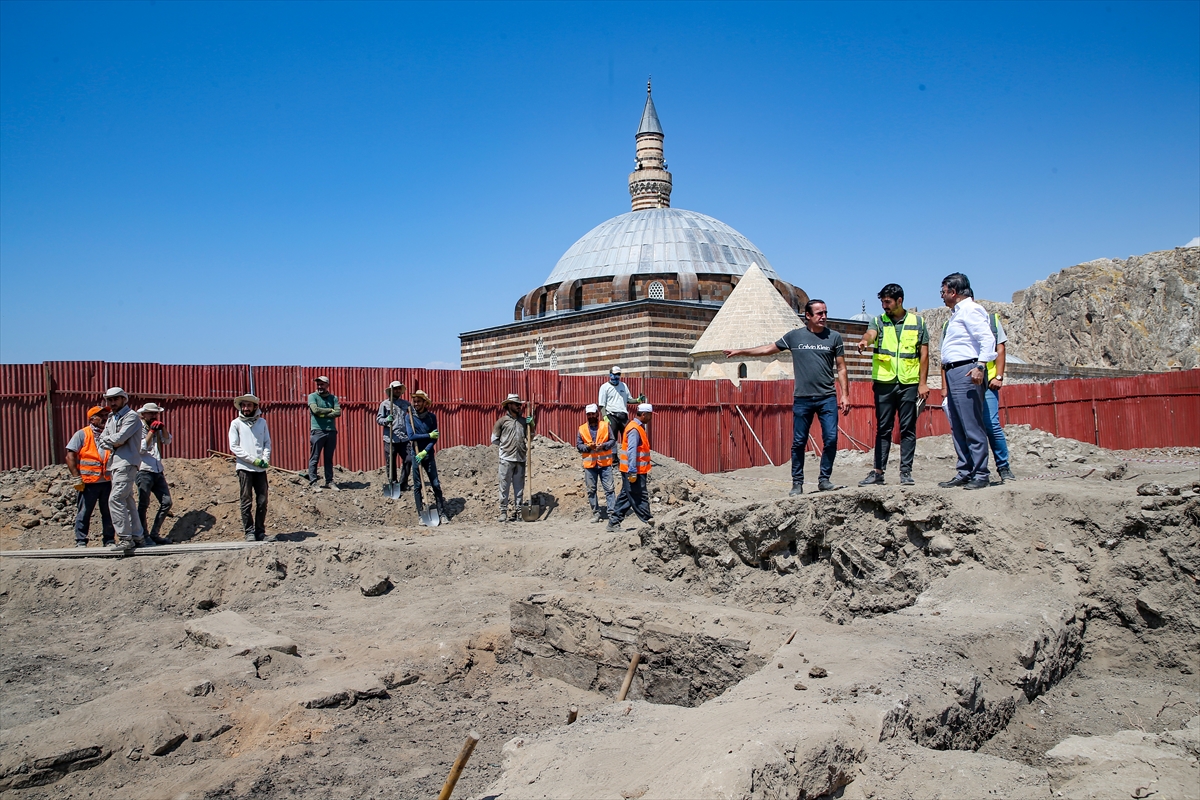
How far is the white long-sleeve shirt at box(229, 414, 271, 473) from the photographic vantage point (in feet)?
31.8

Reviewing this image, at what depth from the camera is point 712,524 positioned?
23.1 feet

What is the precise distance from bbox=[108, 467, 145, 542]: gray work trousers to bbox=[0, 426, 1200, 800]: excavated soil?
1.33 feet

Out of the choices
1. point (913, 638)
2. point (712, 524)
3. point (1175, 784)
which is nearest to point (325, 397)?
point (712, 524)

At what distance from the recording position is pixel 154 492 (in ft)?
32.8

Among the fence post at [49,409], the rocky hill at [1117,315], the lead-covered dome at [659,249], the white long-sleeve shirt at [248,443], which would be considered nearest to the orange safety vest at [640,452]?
the white long-sleeve shirt at [248,443]

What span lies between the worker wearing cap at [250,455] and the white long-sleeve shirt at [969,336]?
712cm

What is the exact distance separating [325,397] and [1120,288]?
43.4 meters

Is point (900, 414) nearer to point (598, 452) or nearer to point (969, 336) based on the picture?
point (969, 336)

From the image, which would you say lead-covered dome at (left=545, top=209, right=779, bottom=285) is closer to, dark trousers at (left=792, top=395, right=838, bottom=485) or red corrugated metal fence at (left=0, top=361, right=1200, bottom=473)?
red corrugated metal fence at (left=0, top=361, right=1200, bottom=473)

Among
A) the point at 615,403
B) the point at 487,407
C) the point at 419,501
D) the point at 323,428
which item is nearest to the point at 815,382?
the point at 615,403

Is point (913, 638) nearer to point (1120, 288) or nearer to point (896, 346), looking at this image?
point (896, 346)

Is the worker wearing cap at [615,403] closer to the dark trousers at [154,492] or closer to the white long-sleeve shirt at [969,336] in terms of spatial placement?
the dark trousers at [154,492]

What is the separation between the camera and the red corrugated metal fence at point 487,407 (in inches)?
460

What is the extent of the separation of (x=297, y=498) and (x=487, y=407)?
14.6 ft
